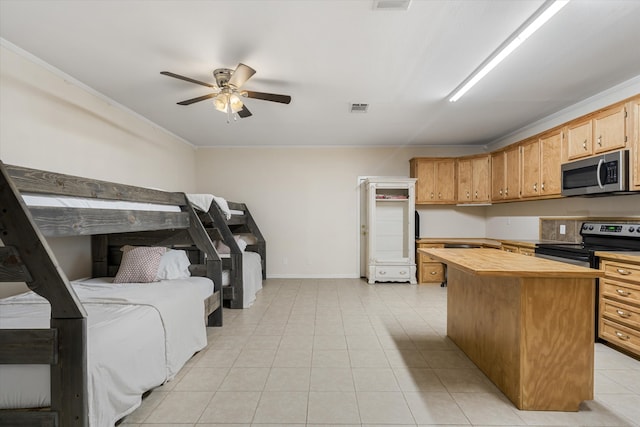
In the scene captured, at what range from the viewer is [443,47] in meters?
Answer: 2.41

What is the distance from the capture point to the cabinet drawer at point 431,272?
5.36m

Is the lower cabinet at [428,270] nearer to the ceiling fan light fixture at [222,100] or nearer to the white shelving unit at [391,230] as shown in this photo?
the white shelving unit at [391,230]

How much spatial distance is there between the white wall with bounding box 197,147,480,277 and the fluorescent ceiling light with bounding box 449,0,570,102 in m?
2.85

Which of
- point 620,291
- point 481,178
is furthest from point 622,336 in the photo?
point 481,178

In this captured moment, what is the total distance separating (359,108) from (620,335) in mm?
3488

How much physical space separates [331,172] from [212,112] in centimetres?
259

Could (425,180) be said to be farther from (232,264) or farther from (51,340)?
(51,340)

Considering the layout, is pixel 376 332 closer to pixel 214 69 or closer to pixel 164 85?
pixel 214 69

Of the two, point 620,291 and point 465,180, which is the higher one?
point 465,180

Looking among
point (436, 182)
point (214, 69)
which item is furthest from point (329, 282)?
point (214, 69)

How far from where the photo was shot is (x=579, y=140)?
A: 131 inches

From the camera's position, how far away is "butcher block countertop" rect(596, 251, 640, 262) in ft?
8.12

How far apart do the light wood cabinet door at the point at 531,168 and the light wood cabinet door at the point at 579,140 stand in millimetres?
560

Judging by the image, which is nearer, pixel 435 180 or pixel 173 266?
pixel 173 266
